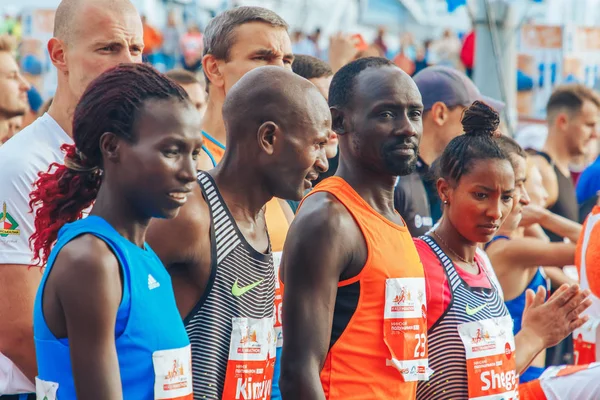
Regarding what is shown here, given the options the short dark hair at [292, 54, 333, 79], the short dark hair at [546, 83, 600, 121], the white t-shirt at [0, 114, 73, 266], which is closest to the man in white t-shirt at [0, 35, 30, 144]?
the short dark hair at [292, 54, 333, 79]

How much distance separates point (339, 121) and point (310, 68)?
2052mm

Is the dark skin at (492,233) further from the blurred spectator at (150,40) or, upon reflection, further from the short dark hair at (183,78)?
the blurred spectator at (150,40)

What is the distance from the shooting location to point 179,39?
765 inches

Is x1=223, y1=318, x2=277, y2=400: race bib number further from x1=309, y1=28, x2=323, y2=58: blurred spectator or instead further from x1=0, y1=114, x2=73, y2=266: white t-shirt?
x1=309, y1=28, x2=323, y2=58: blurred spectator

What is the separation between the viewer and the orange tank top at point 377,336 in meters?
3.10

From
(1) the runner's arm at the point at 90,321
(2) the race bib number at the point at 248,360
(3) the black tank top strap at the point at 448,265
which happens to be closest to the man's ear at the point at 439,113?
(3) the black tank top strap at the point at 448,265

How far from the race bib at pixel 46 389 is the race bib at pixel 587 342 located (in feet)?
10.8

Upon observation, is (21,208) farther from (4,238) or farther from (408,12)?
(408,12)

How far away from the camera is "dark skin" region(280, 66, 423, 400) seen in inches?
117

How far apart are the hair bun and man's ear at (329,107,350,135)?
0.82m

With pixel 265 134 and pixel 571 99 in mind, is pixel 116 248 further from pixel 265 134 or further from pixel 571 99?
pixel 571 99

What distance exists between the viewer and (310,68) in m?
5.39

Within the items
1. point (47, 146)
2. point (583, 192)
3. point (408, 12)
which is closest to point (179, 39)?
point (408, 12)

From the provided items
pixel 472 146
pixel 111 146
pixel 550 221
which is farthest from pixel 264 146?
pixel 550 221
